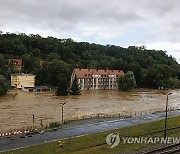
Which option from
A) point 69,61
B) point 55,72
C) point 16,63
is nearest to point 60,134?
point 55,72

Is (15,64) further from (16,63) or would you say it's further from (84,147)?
(84,147)

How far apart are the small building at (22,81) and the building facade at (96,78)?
10.9 meters

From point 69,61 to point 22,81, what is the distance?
2630 cm

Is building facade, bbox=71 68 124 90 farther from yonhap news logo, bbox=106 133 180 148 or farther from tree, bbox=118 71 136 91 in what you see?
yonhap news logo, bbox=106 133 180 148

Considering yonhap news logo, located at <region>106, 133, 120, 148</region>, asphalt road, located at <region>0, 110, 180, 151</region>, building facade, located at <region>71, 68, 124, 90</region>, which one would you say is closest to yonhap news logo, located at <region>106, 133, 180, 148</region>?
yonhap news logo, located at <region>106, 133, 120, 148</region>

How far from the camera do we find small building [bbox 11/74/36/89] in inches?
3012

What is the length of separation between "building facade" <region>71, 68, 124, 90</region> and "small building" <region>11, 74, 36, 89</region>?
35.6 ft

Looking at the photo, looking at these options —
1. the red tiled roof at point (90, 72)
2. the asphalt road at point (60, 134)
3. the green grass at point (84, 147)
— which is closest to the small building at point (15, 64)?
the red tiled roof at point (90, 72)

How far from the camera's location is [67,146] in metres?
20.9

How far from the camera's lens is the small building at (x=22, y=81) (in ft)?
251

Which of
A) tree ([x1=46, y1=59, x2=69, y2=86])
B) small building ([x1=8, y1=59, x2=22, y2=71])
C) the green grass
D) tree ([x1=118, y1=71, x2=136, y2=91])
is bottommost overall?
the green grass

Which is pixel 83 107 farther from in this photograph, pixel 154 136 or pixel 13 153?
pixel 13 153

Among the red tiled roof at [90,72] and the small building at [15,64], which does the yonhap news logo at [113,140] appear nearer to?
the red tiled roof at [90,72]

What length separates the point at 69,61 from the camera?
100 meters
